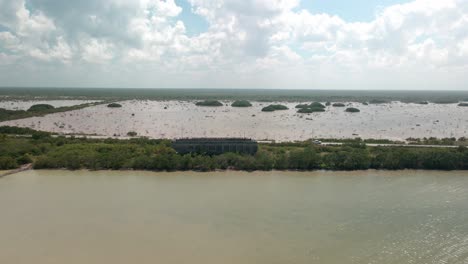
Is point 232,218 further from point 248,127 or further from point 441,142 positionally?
point 248,127

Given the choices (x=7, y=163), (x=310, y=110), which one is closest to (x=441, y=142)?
(x=310, y=110)

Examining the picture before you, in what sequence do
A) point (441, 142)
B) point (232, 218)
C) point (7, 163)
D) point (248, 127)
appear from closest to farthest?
point (232, 218) < point (7, 163) < point (441, 142) < point (248, 127)

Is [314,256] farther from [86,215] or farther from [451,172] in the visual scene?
[451,172]

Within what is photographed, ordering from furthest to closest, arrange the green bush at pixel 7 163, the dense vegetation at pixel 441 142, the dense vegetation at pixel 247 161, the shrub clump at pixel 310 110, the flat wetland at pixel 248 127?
1. the shrub clump at pixel 310 110
2. the flat wetland at pixel 248 127
3. the dense vegetation at pixel 441 142
4. the dense vegetation at pixel 247 161
5. the green bush at pixel 7 163

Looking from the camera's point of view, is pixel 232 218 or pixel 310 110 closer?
pixel 232 218

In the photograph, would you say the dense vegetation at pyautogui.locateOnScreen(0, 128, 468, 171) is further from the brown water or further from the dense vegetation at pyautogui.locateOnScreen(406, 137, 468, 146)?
the dense vegetation at pyautogui.locateOnScreen(406, 137, 468, 146)

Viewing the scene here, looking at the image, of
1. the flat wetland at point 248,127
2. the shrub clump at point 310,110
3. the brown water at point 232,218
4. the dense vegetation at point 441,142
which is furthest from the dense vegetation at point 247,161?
the shrub clump at point 310,110

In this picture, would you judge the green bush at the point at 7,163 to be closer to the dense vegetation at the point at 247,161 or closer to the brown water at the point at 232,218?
the dense vegetation at the point at 247,161

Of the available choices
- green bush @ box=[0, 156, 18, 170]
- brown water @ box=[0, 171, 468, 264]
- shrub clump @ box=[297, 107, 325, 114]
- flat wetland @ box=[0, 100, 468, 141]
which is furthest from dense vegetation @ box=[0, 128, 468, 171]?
shrub clump @ box=[297, 107, 325, 114]

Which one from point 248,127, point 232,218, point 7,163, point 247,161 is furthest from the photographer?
point 248,127
